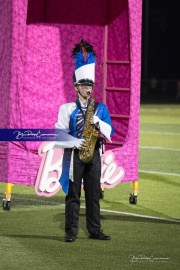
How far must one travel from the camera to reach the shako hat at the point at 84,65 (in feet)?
33.9

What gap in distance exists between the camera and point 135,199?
521 inches

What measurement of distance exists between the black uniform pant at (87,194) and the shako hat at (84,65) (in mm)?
684

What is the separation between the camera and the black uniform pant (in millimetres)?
10289

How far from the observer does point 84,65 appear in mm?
10367

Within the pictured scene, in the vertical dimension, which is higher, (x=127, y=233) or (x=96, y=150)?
(x=96, y=150)

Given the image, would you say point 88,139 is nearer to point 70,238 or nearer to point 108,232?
point 70,238

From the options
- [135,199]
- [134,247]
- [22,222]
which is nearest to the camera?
[134,247]

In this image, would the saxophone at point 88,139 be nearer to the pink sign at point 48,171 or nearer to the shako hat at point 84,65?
the shako hat at point 84,65

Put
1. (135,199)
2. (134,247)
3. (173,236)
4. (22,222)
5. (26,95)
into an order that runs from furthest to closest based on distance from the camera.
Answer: (26,95) → (135,199) → (22,222) → (173,236) → (134,247)

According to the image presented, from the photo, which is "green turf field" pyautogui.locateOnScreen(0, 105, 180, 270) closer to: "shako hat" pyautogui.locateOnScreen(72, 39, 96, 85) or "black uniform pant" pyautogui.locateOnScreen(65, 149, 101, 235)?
"black uniform pant" pyautogui.locateOnScreen(65, 149, 101, 235)

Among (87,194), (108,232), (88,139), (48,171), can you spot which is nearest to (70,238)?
(87,194)

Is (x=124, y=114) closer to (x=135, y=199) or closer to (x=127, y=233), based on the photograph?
(x=135, y=199)

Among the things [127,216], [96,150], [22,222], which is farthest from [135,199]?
[96,150]

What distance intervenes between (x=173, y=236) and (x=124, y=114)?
3.24 meters
